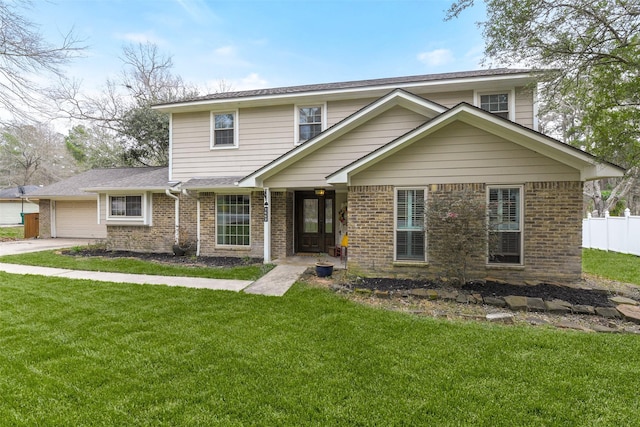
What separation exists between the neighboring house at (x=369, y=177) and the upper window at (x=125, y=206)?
0.15ft

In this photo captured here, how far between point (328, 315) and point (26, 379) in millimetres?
3737

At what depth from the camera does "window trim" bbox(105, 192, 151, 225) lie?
36.2 feet

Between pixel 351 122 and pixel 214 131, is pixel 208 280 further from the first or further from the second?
pixel 214 131

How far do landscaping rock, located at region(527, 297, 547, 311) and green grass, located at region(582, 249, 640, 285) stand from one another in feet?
13.1

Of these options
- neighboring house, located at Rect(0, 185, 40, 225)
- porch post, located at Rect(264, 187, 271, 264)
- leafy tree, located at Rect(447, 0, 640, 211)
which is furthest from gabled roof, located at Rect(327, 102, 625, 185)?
neighboring house, located at Rect(0, 185, 40, 225)

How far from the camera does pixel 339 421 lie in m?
2.51

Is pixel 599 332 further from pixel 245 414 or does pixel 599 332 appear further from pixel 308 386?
pixel 245 414

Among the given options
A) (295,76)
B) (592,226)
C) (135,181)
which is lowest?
(592,226)

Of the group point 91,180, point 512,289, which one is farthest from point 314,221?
point 91,180

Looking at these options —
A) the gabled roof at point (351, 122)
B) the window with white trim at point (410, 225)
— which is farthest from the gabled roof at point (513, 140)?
the gabled roof at point (351, 122)

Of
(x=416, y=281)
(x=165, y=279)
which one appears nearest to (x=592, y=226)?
(x=416, y=281)

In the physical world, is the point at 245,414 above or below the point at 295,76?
below

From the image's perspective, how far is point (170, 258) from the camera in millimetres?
10250

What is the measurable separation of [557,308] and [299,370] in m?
4.76
